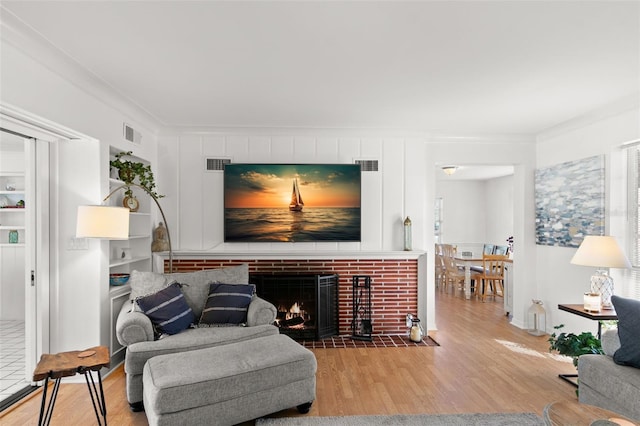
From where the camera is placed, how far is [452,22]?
230 centimetres

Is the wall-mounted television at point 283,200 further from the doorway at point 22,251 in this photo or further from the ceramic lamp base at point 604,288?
the ceramic lamp base at point 604,288

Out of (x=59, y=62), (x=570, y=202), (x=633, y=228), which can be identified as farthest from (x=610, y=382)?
(x=59, y=62)

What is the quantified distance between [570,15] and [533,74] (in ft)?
3.05

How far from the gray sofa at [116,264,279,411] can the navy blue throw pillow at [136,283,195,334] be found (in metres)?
0.06

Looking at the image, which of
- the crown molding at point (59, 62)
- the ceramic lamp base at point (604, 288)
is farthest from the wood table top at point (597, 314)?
the crown molding at point (59, 62)

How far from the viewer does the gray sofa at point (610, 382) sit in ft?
7.73

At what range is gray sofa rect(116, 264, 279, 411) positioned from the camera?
2.93 m

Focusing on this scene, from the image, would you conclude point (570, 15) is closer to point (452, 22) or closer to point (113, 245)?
point (452, 22)

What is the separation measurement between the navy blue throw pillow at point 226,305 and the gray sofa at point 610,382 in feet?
8.86

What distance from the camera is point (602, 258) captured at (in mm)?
3502

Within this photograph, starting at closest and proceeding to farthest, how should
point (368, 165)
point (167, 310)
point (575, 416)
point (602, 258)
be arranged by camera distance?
1. point (575, 416)
2. point (167, 310)
3. point (602, 258)
4. point (368, 165)

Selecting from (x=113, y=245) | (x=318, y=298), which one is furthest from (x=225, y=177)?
(x=318, y=298)

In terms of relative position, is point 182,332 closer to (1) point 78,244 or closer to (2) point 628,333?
(1) point 78,244

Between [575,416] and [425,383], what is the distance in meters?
1.69
